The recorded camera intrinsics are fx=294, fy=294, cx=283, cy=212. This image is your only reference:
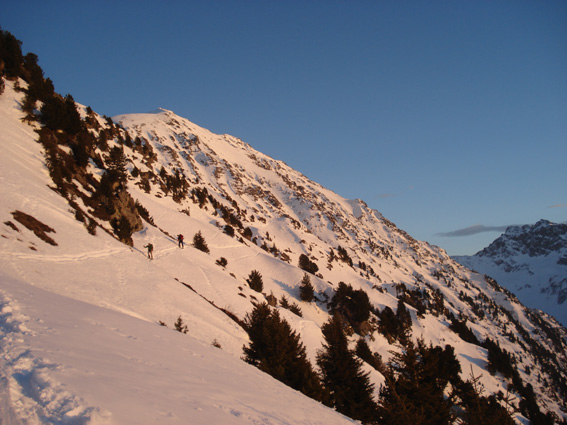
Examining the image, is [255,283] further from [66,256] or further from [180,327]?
[180,327]

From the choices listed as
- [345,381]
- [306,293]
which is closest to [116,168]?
[306,293]

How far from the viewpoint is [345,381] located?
15023 millimetres

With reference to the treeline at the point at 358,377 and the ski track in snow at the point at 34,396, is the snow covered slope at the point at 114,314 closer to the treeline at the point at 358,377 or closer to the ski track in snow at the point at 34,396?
the ski track in snow at the point at 34,396

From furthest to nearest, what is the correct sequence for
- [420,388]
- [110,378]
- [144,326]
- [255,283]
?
[255,283], [420,388], [144,326], [110,378]

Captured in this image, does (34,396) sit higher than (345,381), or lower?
lower

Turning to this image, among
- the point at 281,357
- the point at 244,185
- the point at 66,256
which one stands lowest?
the point at 281,357

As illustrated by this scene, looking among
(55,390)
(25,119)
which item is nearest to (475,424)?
(55,390)

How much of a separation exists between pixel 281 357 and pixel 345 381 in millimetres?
3729

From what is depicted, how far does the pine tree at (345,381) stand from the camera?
14188mm

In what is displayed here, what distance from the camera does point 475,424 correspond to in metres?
8.75

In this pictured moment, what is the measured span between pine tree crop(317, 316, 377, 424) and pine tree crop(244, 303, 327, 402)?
1.23m

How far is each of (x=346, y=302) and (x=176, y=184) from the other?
151 feet

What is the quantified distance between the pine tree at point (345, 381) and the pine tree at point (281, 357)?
1234 mm

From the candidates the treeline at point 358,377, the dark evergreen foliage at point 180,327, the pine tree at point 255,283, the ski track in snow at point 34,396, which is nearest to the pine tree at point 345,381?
the treeline at point 358,377
